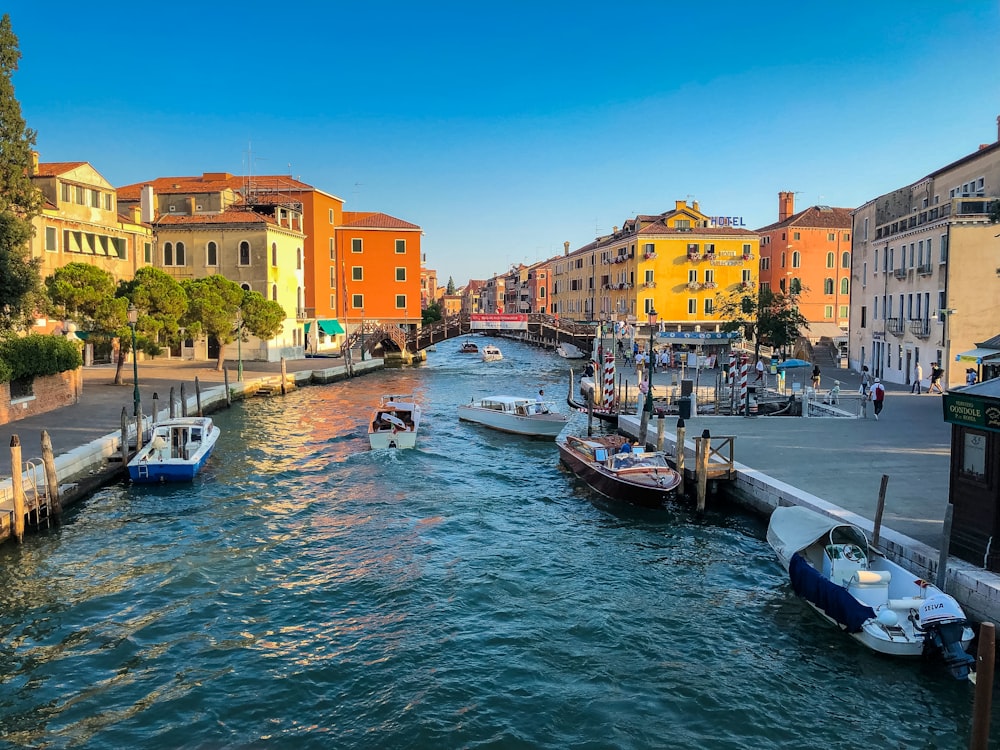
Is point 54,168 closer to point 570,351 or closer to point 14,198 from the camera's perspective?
point 14,198

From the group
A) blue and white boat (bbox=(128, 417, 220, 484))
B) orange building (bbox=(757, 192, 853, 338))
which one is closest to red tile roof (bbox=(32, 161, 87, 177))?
blue and white boat (bbox=(128, 417, 220, 484))

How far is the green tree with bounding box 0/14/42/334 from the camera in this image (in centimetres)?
1934

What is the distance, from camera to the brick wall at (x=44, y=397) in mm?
21766

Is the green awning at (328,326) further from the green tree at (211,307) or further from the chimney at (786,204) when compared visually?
the chimney at (786,204)

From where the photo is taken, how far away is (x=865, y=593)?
1044cm

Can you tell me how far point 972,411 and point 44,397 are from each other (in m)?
24.5

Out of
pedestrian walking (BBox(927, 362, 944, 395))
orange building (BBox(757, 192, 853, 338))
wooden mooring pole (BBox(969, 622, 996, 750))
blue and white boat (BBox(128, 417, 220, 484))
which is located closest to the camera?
wooden mooring pole (BBox(969, 622, 996, 750))

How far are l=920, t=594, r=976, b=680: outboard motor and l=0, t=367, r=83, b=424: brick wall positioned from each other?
73.3 feet

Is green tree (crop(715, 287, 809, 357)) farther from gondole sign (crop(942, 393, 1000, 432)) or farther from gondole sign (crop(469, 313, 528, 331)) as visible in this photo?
gondole sign (crop(942, 393, 1000, 432))

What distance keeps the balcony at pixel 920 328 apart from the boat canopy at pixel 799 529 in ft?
71.4

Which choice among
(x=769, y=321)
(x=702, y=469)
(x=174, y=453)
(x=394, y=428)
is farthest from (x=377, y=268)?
(x=702, y=469)

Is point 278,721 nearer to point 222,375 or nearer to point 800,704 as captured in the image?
point 800,704

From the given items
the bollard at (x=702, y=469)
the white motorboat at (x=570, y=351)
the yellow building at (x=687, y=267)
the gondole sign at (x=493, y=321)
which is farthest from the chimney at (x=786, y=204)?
the bollard at (x=702, y=469)

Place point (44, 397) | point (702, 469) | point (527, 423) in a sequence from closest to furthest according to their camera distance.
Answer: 1. point (702, 469)
2. point (44, 397)
3. point (527, 423)
